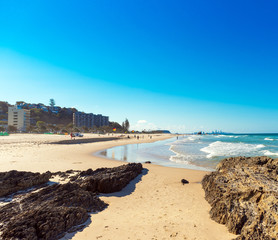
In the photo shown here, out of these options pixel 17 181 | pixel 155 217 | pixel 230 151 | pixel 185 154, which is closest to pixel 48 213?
pixel 155 217

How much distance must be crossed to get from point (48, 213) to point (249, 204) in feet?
19.5

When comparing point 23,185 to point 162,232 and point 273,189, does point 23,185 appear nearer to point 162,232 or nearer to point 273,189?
point 162,232

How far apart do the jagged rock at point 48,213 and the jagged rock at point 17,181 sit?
2.32 m

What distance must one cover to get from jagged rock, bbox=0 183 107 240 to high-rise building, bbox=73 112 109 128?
13172 centimetres

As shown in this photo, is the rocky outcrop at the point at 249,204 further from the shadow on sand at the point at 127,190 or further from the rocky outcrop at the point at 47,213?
the rocky outcrop at the point at 47,213

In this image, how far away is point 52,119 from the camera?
132375 mm

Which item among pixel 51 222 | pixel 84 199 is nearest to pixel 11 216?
pixel 51 222

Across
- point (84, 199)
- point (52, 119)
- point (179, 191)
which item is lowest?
point (179, 191)

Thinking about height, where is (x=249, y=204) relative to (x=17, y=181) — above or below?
above

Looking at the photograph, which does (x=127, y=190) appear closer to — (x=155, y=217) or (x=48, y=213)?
(x=155, y=217)

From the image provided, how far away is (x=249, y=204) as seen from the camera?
5.09 meters

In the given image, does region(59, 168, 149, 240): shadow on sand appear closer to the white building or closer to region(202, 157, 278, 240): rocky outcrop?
region(202, 157, 278, 240): rocky outcrop

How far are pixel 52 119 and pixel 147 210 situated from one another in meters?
143

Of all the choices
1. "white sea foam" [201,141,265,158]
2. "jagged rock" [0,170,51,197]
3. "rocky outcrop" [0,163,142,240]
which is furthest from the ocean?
"rocky outcrop" [0,163,142,240]
